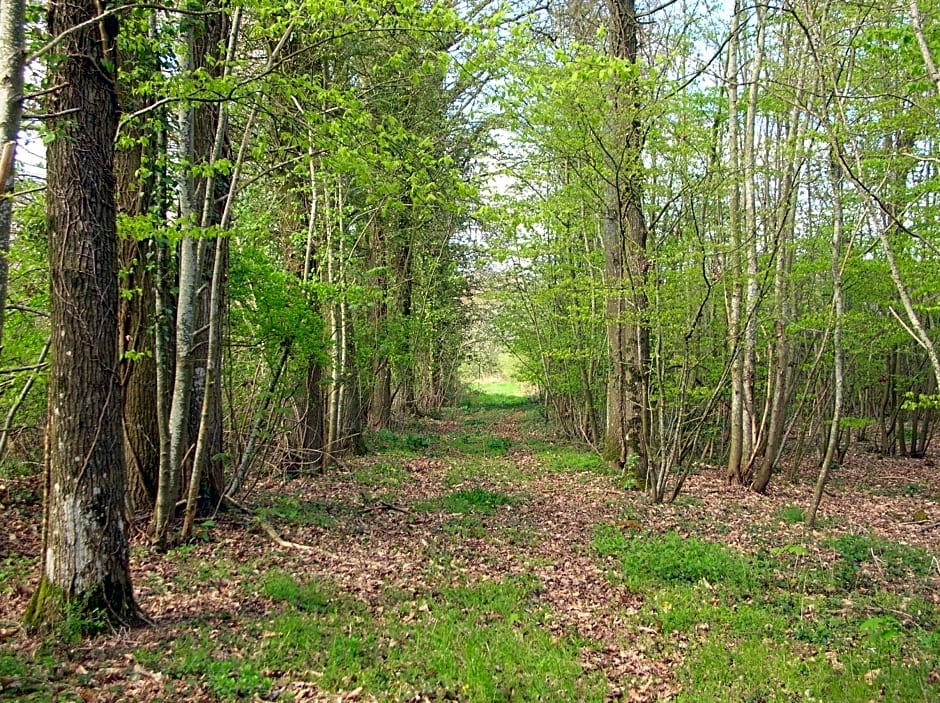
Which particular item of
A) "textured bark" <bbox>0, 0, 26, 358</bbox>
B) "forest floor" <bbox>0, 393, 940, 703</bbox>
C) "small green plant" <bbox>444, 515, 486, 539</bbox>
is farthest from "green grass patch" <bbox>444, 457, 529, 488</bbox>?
"textured bark" <bbox>0, 0, 26, 358</bbox>

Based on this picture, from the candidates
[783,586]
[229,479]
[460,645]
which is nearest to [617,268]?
[783,586]

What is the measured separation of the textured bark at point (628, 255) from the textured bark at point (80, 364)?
6.35m

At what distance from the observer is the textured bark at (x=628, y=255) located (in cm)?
912

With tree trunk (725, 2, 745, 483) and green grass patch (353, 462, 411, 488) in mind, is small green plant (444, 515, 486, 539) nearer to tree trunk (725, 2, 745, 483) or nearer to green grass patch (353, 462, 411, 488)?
green grass patch (353, 462, 411, 488)

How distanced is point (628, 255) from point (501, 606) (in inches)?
232

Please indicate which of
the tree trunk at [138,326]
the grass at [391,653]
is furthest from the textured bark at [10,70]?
the tree trunk at [138,326]

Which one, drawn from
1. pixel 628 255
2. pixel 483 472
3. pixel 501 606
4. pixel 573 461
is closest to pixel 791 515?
pixel 628 255

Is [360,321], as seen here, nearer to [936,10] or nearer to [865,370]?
[936,10]

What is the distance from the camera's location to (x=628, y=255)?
32.1ft

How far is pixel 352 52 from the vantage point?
396 inches

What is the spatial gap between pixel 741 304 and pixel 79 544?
33.9 feet

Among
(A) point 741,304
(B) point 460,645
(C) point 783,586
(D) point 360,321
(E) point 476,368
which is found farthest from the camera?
(E) point 476,368

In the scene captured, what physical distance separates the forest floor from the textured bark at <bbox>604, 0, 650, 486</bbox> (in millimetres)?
1837

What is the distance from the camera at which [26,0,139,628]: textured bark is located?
4266 millimetres
